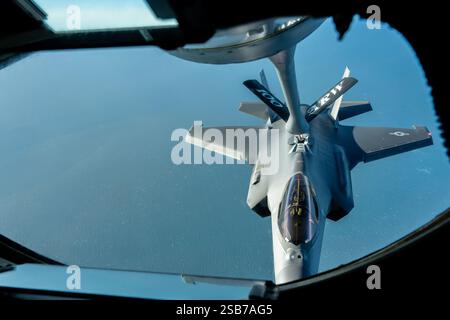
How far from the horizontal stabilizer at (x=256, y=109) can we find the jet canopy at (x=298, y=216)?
4.57m

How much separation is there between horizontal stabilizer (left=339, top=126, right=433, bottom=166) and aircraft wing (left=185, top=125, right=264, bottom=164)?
97.8 inches

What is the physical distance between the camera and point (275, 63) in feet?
20.8

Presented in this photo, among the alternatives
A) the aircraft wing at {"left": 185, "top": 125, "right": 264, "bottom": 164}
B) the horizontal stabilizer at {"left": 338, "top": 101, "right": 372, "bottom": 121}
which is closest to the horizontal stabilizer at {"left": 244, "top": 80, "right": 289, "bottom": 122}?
the aircraft wing at {"left": 185, "top": 125, "right": 264, "bottom": 164}

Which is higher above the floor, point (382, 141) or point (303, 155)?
point (382, 141)

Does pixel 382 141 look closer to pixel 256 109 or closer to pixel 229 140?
pixel 256 109

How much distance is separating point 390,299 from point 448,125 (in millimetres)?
517

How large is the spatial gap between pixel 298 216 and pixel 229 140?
5419 mm

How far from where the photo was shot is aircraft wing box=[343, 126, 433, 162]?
352 inches

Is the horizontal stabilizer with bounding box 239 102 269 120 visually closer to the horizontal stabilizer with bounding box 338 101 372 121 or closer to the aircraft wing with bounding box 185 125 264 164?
the aircraft wing with bounding box 185 125 264 164

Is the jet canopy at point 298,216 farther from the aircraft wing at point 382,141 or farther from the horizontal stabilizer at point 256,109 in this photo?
the horizontal stabilizer at point 256,109

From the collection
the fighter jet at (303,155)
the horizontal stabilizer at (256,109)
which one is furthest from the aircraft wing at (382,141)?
the horizontal stabilizer at (256,109)

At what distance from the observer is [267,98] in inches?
311

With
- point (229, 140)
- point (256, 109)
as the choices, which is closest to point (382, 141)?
point (256, 109)
